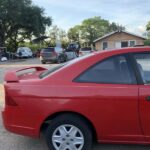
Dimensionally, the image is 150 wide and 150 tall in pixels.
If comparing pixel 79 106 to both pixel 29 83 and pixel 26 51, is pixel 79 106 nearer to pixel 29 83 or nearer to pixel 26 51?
pixel 29 83

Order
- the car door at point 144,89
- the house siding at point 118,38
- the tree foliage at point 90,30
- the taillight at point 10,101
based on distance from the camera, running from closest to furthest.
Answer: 1. the car door at point 144,89
2. the taillight at point 10,101
3. the house siding at point 118,38
4. the tree foliage at point 90,30

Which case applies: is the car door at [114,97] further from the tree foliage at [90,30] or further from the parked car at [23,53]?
the tree foliage at [90,30]

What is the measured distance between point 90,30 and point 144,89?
9336 centimetres

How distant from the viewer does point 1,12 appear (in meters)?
50.1

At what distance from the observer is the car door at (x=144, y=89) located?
14.7ft

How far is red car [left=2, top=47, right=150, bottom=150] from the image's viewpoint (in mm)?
4547

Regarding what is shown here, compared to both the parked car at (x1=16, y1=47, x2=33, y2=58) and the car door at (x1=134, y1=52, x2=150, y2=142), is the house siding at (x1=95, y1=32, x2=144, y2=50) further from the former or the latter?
the car door at (x1=134, y1=52, x2=150, y2=142)

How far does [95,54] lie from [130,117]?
1029 millimetres

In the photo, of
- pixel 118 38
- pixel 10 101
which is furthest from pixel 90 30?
pixel 10 101

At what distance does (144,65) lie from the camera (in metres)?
4.68

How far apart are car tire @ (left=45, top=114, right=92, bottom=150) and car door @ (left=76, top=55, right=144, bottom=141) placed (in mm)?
190

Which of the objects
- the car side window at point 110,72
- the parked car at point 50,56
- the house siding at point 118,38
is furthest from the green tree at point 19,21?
the car side window at point 110,72

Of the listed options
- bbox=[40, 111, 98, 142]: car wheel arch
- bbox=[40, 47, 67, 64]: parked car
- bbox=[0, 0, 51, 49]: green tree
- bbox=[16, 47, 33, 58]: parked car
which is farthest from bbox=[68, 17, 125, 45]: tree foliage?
bbox=[40, 111, 98, 142]: car wheel arch

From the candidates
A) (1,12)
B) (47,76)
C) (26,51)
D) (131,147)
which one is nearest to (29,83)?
(47,76)
